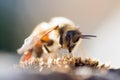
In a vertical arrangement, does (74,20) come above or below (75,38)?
A: above

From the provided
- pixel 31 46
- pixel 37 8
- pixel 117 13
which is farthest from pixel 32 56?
pixel 117 13

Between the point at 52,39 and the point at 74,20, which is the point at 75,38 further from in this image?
the point at 74,20

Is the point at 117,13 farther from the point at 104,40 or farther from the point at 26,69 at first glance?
the point at 26,69

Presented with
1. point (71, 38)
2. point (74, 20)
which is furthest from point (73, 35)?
point (74, 20)

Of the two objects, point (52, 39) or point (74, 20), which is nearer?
point (52, 39)
